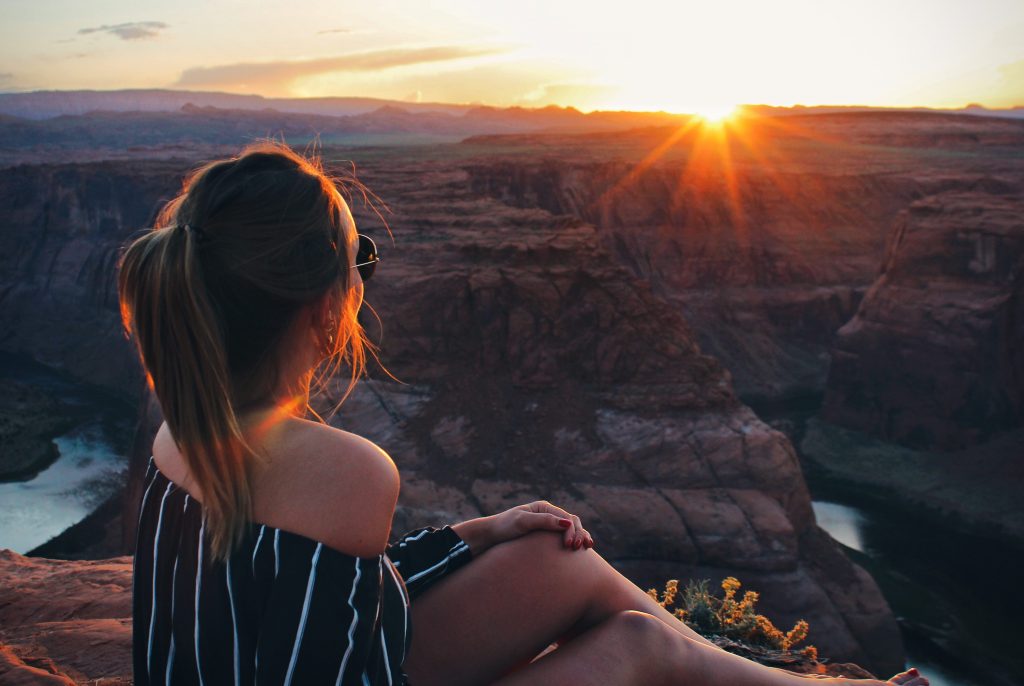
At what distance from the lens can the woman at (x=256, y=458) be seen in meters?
1.74

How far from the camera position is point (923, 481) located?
80.5 ft

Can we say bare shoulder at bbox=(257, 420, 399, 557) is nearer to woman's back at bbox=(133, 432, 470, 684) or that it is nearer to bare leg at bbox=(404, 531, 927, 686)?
woman's back at bbox=(133, 432, 470, 684)

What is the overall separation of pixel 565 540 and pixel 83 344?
39.0 m

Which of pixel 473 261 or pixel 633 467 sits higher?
pixel 473 261

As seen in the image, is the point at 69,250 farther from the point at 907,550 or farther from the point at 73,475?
the point at 907,550

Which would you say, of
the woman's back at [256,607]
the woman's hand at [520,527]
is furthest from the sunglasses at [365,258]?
the woman's hand at [520,527]

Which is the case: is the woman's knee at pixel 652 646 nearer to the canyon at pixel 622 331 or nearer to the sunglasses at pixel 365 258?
the sunglasses at pixel 365 258

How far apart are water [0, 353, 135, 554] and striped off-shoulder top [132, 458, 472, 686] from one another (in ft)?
65.4

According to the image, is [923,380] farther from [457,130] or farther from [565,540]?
[457,130]

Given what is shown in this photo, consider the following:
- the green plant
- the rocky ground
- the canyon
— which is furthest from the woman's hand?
the canyon

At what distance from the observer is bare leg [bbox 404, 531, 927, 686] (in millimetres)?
2338

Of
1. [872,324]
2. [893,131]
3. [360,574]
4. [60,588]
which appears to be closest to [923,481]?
[872,324]

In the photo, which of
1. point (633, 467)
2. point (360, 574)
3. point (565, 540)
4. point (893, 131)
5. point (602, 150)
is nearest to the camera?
point (360, 574)

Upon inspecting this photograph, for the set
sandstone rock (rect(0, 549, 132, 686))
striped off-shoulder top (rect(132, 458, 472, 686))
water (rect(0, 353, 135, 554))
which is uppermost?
striped off-shoulder top (rect(132, 458, 472, 686))
